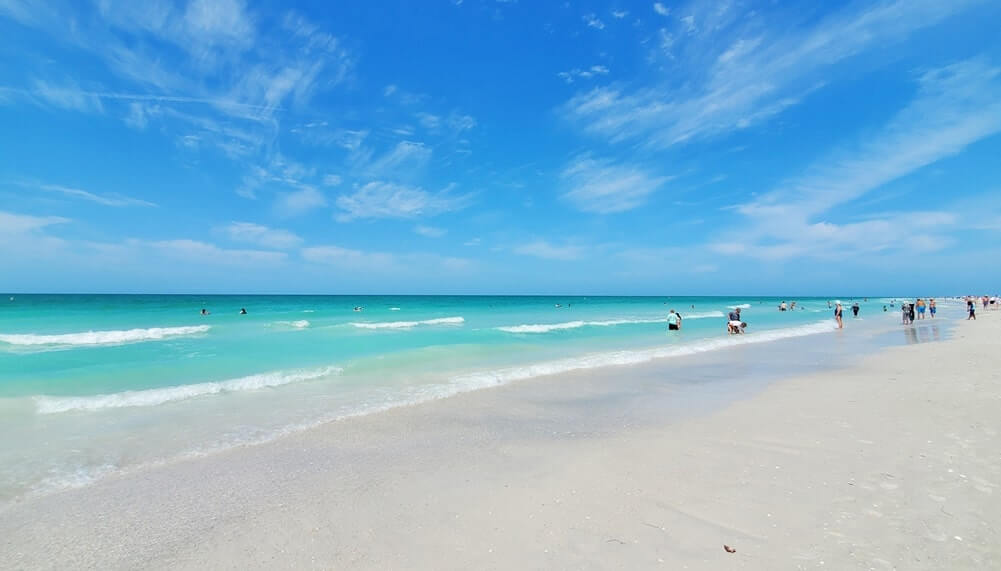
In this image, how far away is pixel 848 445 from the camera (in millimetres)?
6008

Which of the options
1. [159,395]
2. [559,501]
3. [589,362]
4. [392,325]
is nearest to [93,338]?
[392,325]

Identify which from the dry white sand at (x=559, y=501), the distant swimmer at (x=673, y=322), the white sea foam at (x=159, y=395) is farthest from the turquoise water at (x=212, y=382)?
the distant swimmer at (x=673, y=322)

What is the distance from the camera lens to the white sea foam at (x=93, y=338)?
20.8 meters

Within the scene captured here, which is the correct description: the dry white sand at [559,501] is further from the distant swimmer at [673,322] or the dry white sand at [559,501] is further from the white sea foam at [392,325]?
the white sea foam at [392,325]

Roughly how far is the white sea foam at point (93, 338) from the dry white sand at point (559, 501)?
21.4m

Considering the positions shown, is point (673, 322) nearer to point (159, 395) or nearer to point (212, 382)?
point (212, 382)

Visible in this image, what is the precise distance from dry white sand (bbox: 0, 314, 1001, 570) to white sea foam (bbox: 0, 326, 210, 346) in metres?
21.4

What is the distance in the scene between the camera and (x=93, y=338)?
74.0 ft

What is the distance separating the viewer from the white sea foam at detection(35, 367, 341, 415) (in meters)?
8.71

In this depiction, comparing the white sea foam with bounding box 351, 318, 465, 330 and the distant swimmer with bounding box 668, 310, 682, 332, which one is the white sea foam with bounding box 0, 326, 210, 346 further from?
the distant swimmer with bounding box 668, 310, 682, 332

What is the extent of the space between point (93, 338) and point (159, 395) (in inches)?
732

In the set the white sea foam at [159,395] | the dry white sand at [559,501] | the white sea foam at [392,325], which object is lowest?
the dry white sand at [559,501]

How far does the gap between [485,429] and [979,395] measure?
31.7ft

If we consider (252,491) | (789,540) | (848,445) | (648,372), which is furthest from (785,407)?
(252,491)
